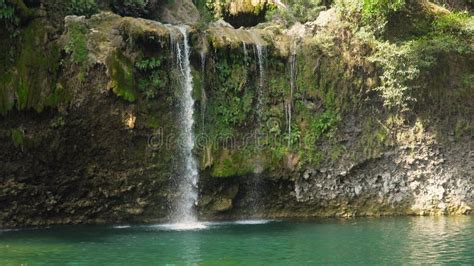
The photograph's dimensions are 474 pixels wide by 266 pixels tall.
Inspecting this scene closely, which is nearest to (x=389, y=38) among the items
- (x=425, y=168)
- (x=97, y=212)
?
(x=425, y=168)

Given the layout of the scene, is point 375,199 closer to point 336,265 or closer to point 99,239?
point 336,265

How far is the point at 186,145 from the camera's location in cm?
1764

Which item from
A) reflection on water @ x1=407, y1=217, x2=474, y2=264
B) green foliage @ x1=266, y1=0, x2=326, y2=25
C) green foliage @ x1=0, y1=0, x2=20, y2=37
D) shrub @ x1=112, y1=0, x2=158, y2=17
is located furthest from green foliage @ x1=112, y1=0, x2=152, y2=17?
reflection on water @ x1=407, y1=217, x2=474, y2=264

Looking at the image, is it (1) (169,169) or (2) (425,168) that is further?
(2) (425,168)

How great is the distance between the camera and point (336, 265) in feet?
36.7

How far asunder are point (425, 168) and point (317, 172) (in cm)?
377

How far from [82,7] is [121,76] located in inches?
117

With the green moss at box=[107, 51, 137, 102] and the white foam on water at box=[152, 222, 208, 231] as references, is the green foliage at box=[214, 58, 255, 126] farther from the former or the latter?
the white foam on water at box=[152, 222, 208, 231]

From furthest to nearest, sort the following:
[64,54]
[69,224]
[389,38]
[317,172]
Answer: [389,38], [317,172], [69,224], [64,54]

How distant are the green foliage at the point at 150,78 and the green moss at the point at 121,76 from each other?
41 centimetres

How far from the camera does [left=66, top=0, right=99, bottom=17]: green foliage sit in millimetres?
16797

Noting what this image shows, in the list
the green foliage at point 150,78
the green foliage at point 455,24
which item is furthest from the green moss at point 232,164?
the green foliage at point 455,24

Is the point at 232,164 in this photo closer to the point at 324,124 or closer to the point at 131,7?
the point at 324,124

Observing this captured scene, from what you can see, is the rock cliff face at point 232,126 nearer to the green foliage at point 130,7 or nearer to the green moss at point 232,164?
the green moss at point 232,164
